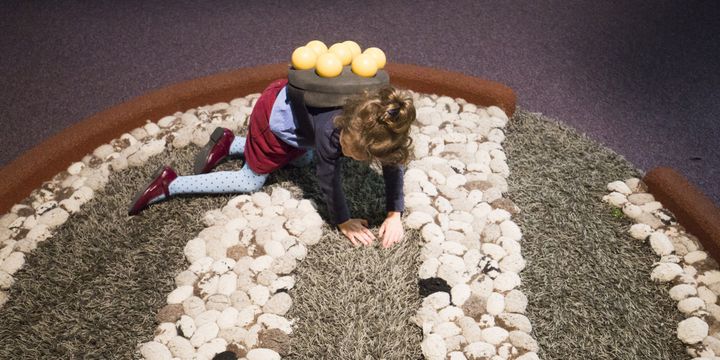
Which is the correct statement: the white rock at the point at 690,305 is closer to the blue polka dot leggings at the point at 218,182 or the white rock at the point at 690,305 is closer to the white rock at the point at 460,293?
the white rock at the point at 460,293

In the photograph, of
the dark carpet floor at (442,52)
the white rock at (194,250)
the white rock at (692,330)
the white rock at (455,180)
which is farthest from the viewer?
the dark carpet floor at (442,52)

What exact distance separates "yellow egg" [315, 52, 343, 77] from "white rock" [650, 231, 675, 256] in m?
1.12

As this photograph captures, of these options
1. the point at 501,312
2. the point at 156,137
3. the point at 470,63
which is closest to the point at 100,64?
the point at 156,137

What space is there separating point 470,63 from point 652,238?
116cm

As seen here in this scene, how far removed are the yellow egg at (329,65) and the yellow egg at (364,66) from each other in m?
0.05

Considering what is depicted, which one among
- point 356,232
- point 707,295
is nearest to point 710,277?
point 707,295

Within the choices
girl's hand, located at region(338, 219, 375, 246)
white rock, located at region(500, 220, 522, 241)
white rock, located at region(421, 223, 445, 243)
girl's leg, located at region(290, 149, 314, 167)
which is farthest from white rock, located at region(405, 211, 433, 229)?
girl's leg, located at region(290, 149, 314, 167)

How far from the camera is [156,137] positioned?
6.70 ft

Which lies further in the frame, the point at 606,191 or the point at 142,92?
the point at 142,92

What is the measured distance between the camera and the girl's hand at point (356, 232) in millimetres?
1660

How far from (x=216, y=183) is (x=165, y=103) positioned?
0.53 meters

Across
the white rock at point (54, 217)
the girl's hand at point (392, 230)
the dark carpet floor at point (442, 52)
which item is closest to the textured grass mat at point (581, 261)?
the dark carpet floor at point (442, 52)

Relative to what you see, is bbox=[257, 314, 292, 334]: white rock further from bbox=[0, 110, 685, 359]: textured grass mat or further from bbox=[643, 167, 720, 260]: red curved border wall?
bbox=[643, 167, 720, 260]: red curved border wall

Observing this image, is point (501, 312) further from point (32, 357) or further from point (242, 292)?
point (32, 357)
